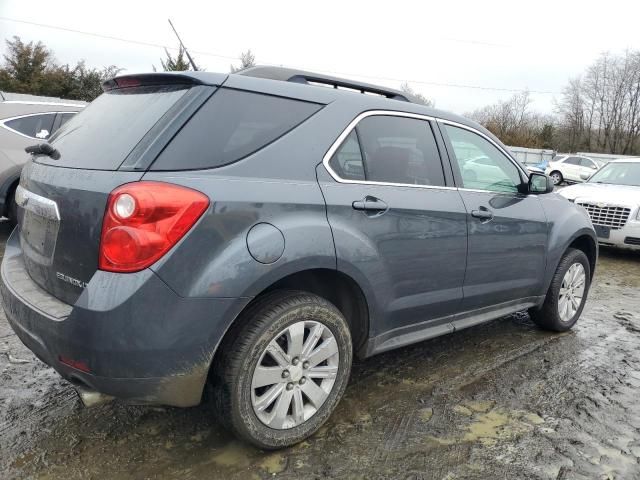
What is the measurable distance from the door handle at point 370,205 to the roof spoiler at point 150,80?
92 cm

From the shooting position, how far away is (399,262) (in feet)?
8.92

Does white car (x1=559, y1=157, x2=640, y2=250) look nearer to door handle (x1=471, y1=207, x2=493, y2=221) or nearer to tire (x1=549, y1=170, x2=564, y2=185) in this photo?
tire (x1=549, y1=170, x2=564, y2=185)

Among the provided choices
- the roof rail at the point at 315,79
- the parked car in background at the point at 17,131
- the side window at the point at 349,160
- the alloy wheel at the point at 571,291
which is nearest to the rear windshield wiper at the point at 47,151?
the roof rail at the point at 315,79

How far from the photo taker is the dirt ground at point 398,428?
2.33m

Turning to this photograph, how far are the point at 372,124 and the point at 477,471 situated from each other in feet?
5.94

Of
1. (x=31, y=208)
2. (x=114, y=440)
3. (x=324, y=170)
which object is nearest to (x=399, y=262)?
(x=324, y=170)

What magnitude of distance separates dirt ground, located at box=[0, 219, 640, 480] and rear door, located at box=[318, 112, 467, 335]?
0.49 meters

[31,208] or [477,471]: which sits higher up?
[31,208]

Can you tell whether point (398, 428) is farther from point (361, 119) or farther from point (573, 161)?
point (573, 161)

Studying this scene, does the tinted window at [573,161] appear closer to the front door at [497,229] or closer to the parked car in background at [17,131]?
the parked car in background at [17,131]

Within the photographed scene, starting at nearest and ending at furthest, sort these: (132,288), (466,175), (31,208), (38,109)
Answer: (132,288) < (31,208) < (466,175) < (38,109)

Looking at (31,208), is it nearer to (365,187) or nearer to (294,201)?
(294,201)


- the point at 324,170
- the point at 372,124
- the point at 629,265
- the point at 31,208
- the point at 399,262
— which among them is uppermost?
the point at 372,124

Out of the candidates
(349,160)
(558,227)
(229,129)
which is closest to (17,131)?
(229,129)
